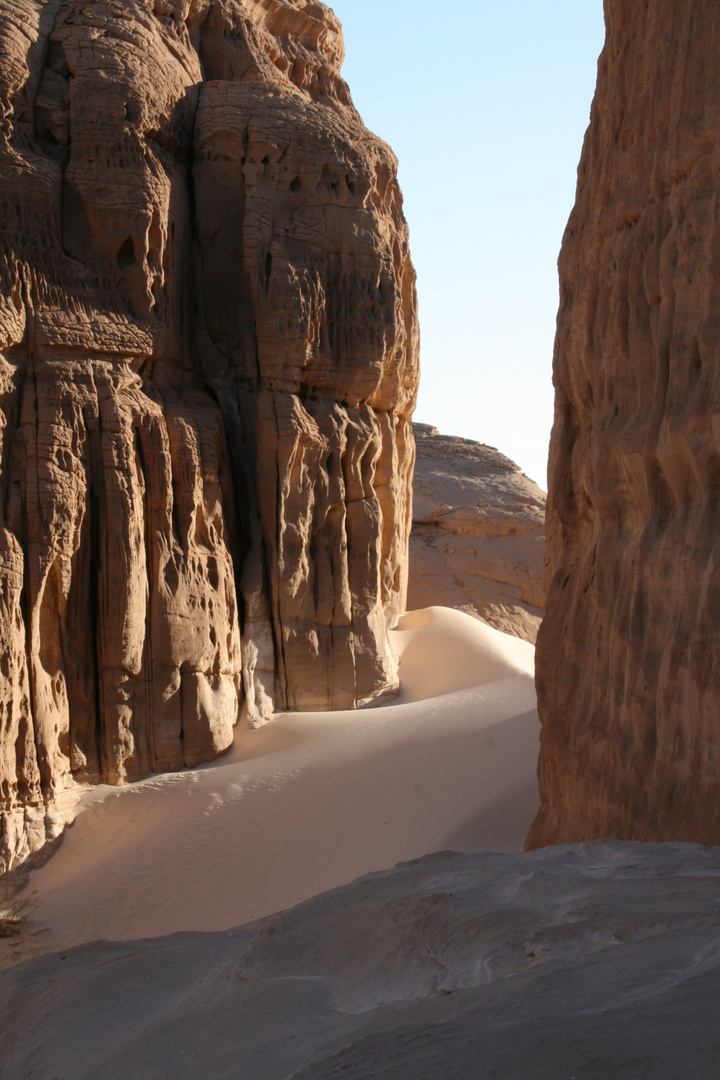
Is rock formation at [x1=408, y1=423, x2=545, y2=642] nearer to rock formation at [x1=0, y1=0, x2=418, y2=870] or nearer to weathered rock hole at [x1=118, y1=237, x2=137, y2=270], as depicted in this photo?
rock formation at [x1=0, y1=0, x2=418, y2=870]

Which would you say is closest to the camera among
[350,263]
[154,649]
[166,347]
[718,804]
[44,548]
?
[718,804]

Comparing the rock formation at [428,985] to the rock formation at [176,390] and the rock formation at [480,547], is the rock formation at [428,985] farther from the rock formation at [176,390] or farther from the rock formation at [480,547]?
the rock formation at [480,547]

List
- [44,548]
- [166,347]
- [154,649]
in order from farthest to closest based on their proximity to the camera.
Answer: [166,347]
[154,649]
[44,548]

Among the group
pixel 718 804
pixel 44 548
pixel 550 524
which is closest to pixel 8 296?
pixel 44 548

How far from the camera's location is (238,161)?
44.4 feet

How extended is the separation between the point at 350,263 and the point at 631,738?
9730 millimetres

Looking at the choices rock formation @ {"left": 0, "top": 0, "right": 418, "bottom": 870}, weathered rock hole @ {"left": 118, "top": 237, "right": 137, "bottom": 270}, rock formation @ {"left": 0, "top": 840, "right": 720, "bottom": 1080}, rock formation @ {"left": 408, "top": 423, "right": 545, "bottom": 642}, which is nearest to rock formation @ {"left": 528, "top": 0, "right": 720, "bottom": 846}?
rock formation @ {"left": 0, "top": 840, "right": 720, "bottom": 1080}

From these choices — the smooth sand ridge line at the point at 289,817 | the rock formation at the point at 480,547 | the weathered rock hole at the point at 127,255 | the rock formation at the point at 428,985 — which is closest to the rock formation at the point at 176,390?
the weathered rock hole at the point at 127,255

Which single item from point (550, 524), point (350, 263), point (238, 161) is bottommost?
point (550, 524)

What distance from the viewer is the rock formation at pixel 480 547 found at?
22531 millimetres

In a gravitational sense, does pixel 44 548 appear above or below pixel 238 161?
below

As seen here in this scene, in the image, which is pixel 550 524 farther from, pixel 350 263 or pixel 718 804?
pixel 350 263

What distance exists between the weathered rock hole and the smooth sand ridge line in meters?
6.06

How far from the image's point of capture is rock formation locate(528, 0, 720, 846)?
Result: 17.0 ft
